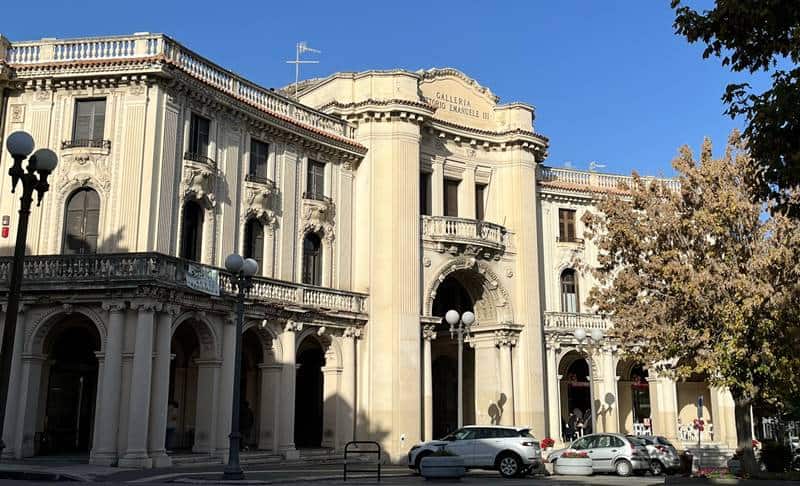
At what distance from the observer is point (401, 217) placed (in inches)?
1357

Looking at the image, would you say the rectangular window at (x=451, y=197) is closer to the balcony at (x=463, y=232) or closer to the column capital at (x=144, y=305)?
the balcony at (x=463, y=232)

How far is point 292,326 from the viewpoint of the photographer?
→ 30953 millimetres

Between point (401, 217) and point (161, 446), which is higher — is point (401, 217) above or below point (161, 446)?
above

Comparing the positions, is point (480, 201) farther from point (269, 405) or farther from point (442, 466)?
point (442, 466)

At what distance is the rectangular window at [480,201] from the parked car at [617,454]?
14.0m

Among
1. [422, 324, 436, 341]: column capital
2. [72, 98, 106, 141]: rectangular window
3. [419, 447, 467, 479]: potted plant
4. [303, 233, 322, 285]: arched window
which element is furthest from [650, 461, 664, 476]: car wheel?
[72, 98, 106, 141]: rectangular window

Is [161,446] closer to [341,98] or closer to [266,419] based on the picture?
[266,419]

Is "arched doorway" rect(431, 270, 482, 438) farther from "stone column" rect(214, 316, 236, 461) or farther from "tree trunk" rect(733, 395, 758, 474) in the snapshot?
"tree trunk" rect(733, 395, 758, 474)

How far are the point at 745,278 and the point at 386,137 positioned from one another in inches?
654

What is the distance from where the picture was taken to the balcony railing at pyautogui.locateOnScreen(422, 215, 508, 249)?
3566 centimetres

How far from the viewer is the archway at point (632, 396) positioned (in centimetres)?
4372

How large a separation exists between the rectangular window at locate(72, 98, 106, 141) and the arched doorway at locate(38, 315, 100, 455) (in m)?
5.88

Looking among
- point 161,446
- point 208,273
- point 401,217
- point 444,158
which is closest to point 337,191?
point 401,217

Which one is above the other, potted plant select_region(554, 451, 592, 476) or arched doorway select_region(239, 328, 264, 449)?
arched doorway select_region(239, 328, 264, 449)
